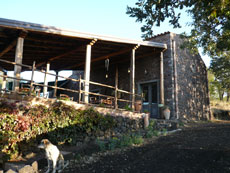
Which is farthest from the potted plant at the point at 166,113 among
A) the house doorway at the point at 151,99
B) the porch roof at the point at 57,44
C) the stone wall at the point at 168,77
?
the porch roof at the point at 57,44

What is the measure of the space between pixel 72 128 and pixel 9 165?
88.8 inches

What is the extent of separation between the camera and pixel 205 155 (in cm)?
445

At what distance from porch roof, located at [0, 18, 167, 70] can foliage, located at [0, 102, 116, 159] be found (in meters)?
2.62

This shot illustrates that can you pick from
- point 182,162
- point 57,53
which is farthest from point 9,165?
point 57,53

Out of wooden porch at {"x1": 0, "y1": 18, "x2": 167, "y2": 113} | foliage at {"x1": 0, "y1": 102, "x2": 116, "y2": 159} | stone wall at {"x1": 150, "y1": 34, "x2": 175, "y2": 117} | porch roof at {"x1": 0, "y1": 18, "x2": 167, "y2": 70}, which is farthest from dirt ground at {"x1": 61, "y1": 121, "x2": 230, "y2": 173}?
stone wall at {"x1": 150, "y1": 34, "x2": 175, "y2": 117}

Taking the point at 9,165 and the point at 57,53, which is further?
the point at 57,53

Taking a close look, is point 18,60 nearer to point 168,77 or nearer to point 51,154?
point 51,154

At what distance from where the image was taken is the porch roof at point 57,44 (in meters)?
6.75

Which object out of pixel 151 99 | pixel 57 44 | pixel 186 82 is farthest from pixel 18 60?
pixel 186 82

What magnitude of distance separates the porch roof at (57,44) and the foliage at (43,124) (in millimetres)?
2624

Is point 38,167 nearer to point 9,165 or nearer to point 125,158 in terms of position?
→ point 9,165

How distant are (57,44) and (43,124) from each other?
4269 mm

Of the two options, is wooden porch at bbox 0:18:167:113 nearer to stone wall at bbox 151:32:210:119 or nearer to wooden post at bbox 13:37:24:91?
wooden post at bbox 13:37:24:91

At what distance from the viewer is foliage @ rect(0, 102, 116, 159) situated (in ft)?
15.8
